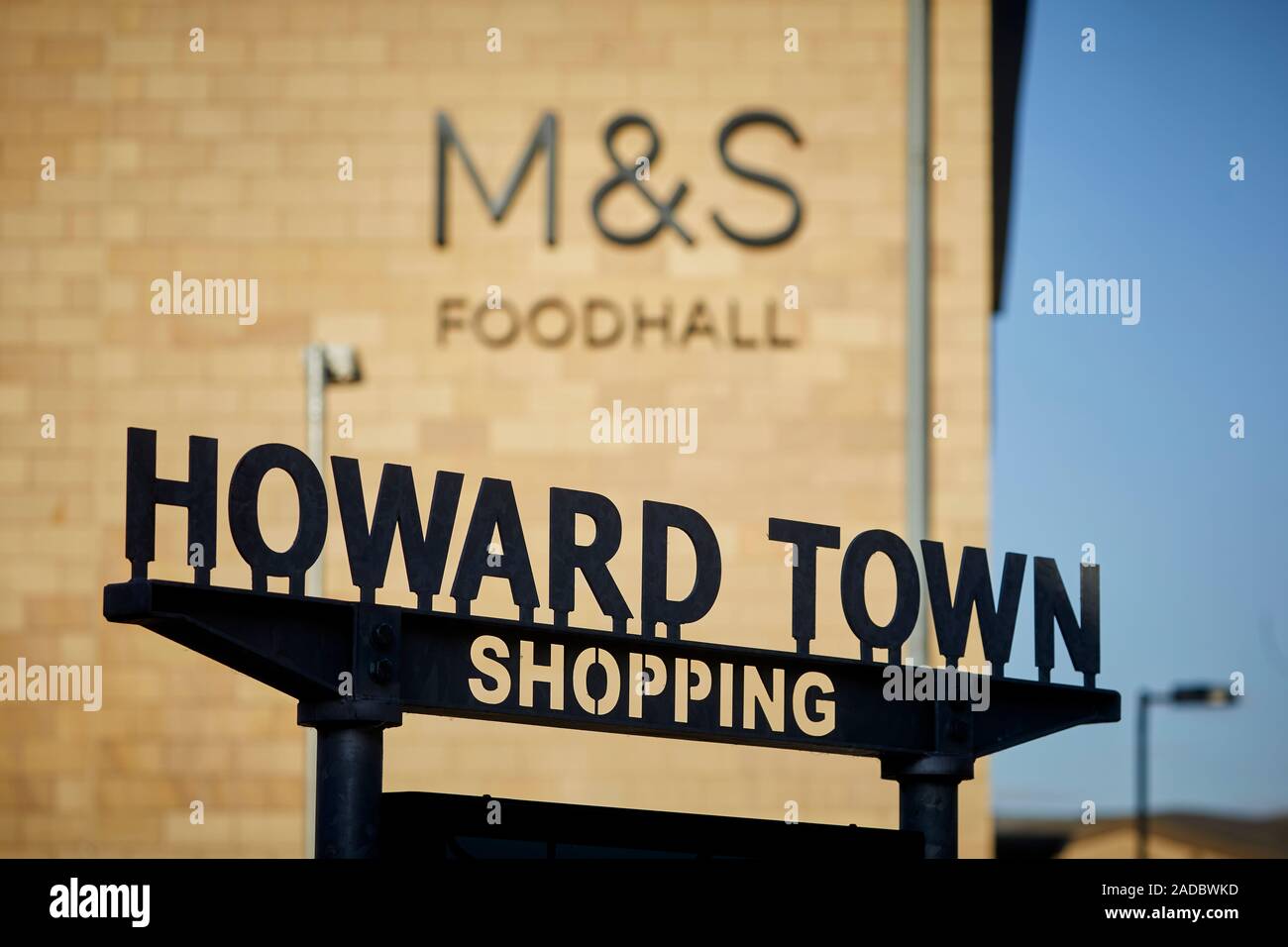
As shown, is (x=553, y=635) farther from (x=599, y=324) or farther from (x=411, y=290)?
(x=411, y=290)

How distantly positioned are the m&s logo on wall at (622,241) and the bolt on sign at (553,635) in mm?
6981

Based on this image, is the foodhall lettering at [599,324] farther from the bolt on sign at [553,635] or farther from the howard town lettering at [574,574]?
the bolt on sign at [553,635]

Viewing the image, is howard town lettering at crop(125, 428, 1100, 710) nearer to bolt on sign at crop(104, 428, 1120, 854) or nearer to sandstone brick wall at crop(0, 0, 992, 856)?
bolt on sign at crop(104, 428, 1120, 854)

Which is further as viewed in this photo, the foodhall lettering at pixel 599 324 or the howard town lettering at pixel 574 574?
the foodhall lettering at pixel 599 324

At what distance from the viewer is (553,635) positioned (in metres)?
13.6

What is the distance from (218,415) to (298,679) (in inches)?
398

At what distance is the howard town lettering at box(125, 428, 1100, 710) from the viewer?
12.4m

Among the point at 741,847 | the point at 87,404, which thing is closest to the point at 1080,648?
the point at 741,847

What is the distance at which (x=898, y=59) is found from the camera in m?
22.3

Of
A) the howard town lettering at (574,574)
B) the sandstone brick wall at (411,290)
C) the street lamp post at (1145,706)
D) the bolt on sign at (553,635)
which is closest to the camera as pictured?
the bolt on sign at (553,635)

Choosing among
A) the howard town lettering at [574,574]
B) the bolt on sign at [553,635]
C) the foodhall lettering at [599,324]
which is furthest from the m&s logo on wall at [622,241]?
the bolt on sign at [553,635]

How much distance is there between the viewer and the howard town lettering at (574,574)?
40.8 ft

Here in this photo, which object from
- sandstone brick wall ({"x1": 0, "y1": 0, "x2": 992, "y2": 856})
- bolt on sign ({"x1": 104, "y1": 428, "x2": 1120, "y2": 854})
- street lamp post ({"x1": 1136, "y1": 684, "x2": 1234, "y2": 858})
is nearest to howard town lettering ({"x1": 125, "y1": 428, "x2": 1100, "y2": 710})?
bolt on sign ({"x1": 104, "y1": 428, "x2": 1120, "y2": 854})

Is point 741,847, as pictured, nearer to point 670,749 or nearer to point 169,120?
point 670,749
